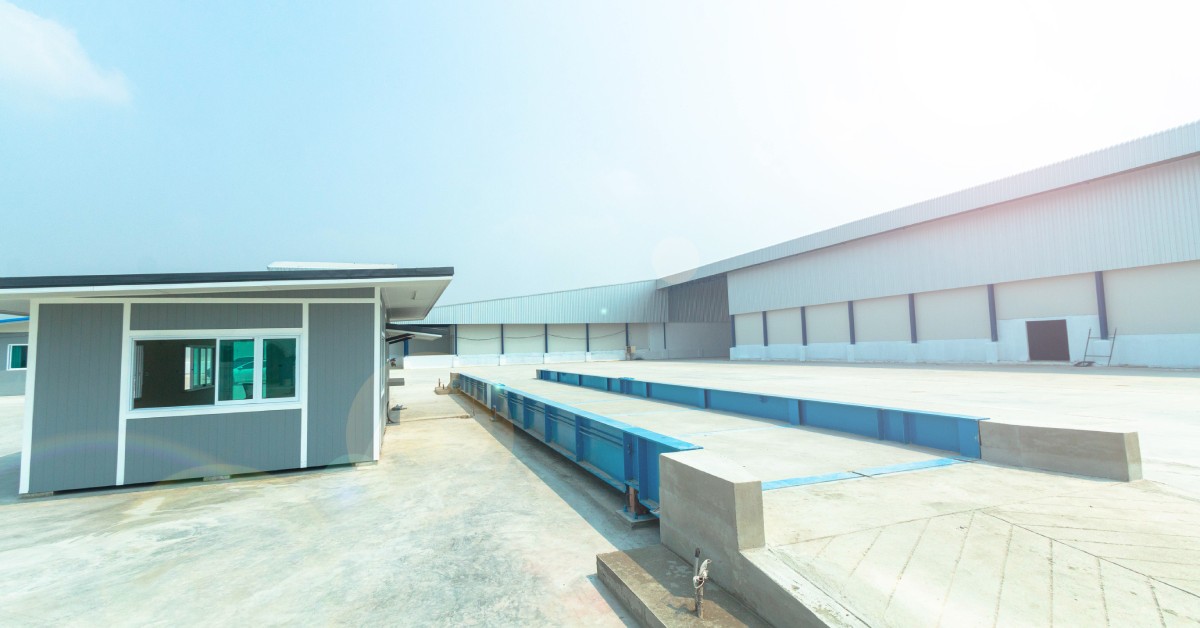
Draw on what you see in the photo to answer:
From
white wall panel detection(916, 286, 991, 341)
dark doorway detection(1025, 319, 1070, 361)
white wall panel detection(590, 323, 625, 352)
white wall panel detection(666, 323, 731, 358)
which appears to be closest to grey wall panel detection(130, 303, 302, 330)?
dark doorway detection(1025, 319, 1070, 361)

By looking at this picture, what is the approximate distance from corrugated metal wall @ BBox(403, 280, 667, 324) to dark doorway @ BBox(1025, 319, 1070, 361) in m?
29.9

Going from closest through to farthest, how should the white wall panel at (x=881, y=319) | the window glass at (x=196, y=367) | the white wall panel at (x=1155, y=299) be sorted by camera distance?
1. the window glass at (x=196, y=367)
2. the white wall panel at (x=1155, y=299)
3. the white wall panel at (x=881, y=319)

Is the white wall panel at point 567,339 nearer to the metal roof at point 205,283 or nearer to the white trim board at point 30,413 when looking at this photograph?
the metal roof at point 205,283

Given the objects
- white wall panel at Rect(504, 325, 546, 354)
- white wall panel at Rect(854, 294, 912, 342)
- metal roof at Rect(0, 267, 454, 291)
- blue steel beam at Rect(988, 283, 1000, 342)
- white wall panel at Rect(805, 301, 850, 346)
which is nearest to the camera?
metal roof at Rect(0, 267, 454, 291)

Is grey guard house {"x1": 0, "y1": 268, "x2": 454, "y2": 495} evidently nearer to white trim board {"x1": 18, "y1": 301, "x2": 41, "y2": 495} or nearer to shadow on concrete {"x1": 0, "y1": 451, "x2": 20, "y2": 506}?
white trim board {"x1": 18, "y1": 301, "x2": 41, "y2": 495}

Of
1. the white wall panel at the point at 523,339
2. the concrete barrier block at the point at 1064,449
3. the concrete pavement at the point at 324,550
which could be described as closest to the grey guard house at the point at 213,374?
the concrete pavement at the point at 324,550

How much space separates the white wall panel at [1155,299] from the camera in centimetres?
1780

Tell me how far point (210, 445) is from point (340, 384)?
1.93 meters

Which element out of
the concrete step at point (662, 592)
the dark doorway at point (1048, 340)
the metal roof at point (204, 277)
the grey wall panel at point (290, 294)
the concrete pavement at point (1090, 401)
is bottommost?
the concrete step at point (662, 592)

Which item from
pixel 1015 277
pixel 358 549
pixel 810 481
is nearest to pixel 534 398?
pixel 358 549

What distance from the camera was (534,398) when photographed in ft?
31.8

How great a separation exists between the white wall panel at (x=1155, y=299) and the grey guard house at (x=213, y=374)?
81.7 ft

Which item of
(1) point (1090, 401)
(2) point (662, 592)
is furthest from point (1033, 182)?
(2) point (662, 592)

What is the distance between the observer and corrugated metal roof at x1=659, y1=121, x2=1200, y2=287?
17.9 metres
